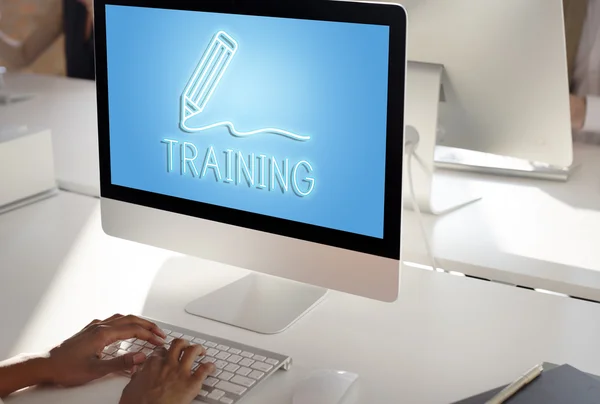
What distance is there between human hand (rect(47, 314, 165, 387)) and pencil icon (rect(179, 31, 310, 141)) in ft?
1.07

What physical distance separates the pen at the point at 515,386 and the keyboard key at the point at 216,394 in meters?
0.35

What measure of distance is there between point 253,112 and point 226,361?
0.38 meters

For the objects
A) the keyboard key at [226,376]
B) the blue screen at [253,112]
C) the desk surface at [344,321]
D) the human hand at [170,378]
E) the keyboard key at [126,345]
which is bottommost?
the desk surface at [344,321]

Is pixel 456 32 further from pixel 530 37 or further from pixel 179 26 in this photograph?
pixel 179 26

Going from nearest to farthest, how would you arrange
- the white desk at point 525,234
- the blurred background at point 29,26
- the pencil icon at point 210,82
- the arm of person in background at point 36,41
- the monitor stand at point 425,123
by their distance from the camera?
1. the pencil icon at point 210,82
2. the white desk at point 525,234
3. the monitor stand at point 425,123
4. the arm of person in background at point 36,41
5. the blurred background at point 29,26

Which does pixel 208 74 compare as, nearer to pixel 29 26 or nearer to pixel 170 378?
pixel 170 378

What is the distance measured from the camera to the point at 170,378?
3.31 feet

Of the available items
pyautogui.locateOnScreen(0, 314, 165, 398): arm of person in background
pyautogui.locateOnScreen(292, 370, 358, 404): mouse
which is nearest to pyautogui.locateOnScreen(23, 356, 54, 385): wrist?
pyautogui.locateOnScreen(0, 314, 165, 398): arm of person in background

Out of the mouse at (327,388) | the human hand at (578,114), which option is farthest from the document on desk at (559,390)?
the human hand at (578,114)

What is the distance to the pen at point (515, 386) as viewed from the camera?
943mm

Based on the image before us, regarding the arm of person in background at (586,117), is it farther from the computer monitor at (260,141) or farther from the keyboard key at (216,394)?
the keyboard key at (216,394)

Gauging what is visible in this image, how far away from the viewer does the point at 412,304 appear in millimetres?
1310

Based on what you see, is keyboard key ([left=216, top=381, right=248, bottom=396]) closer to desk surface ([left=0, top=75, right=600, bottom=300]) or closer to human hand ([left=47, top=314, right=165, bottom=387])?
human hand ([left=47, top=314, right=165, bottom=387])

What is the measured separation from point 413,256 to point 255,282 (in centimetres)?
34
